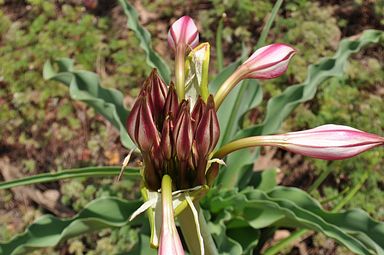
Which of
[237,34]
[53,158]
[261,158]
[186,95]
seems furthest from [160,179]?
[237,34]

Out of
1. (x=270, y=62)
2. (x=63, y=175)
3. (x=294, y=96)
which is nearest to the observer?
(x=270, y=62)

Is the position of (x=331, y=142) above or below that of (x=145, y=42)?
below

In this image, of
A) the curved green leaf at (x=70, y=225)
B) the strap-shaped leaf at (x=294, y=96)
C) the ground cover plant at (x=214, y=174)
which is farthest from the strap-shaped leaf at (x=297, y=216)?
the curved green leaf at (x=70, y=225)

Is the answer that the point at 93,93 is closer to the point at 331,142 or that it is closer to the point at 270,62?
the point at 270,62

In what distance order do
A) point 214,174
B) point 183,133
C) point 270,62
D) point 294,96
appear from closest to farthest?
point 183,133, point 214,174, point 270,62, point 294,96

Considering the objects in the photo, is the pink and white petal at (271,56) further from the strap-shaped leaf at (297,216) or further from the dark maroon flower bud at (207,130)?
the strap-shaped leaf at (297,216)

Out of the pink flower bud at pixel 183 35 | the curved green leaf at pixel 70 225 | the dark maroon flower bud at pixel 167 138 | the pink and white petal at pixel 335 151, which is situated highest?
the pink flower bud at pixel 183 35

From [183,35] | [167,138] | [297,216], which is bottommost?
[297,216]

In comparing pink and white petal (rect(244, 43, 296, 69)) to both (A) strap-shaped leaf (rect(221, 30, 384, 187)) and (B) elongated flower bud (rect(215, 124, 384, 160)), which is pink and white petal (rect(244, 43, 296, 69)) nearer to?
(B) elongated flower bud (rect(215, 124, 384, 160))

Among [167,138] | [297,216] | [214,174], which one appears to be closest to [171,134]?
[167,138]
